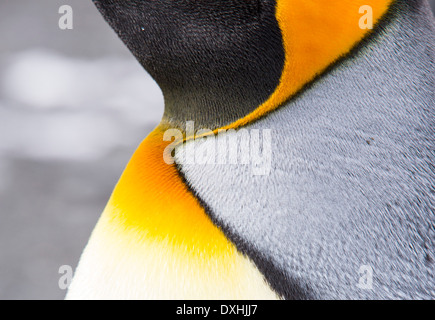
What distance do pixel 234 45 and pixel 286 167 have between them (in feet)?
0.52

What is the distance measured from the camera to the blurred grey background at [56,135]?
226 cm

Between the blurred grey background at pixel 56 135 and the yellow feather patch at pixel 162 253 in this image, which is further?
the blurred grey background at pixel 56 135

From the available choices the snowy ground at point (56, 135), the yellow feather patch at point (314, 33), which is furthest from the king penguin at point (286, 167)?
the snowy ground at point (56, 135)

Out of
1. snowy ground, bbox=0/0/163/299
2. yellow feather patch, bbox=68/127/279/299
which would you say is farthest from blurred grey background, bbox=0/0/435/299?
yellow feather patch, bbox=68/127/279/299

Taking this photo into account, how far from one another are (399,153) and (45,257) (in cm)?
193

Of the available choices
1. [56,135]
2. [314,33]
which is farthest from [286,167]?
[56,135]

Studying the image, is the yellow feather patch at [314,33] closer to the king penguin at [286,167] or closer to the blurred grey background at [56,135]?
the king penguin at [286,167]

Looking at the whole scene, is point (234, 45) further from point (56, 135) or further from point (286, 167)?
point (56, 135)

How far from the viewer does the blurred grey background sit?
2256 millimetres

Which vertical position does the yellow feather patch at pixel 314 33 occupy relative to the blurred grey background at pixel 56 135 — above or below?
above

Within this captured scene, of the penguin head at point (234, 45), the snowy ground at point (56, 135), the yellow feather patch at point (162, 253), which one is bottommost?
the snowy ground at point (56, 135)

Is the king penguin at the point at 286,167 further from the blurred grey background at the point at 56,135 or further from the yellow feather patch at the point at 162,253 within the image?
the blurred grey background at the point at 56,135

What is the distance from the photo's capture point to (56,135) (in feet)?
8.96
